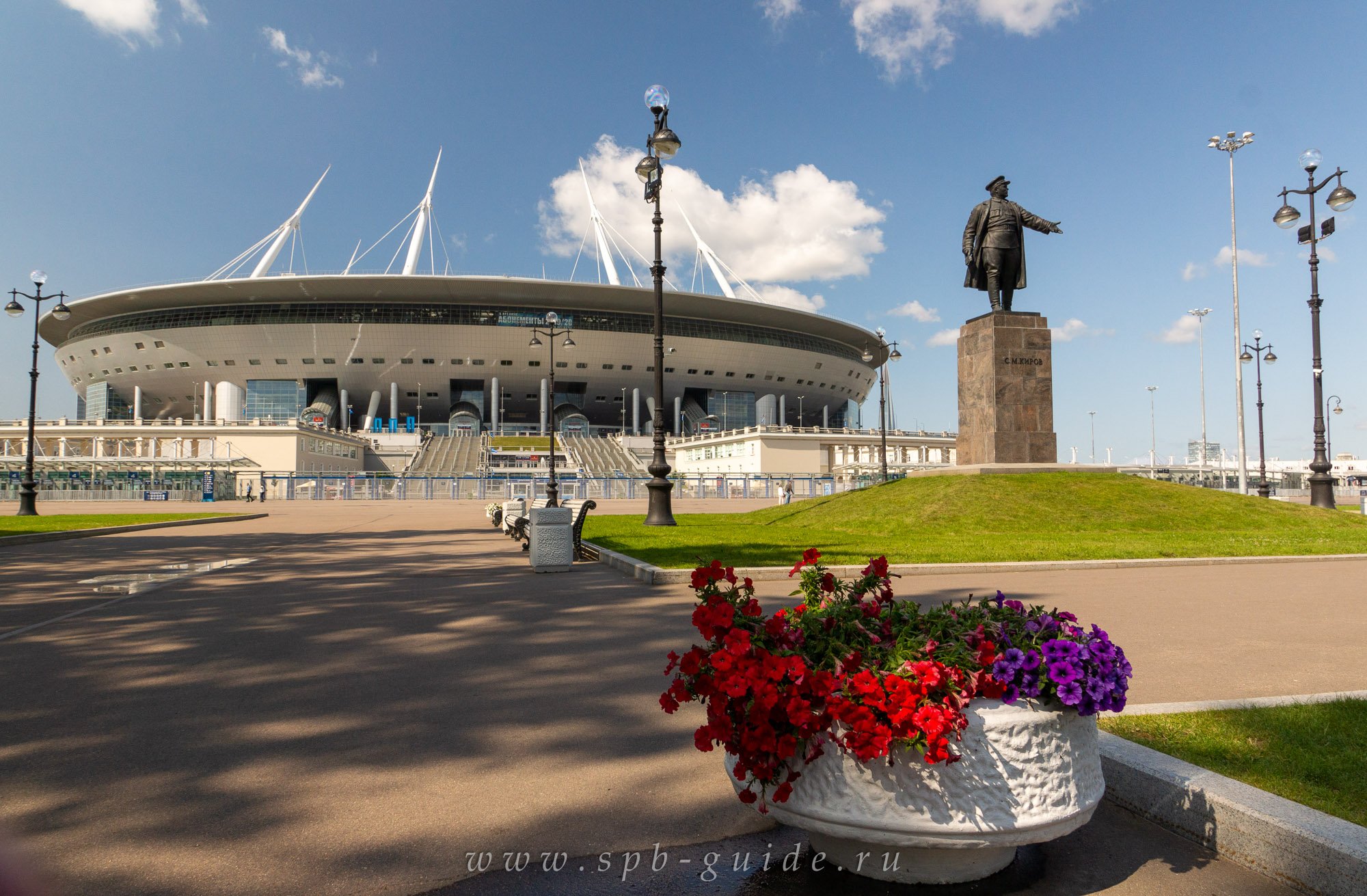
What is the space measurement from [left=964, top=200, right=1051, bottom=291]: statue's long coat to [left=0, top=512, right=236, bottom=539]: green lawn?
76.4ft

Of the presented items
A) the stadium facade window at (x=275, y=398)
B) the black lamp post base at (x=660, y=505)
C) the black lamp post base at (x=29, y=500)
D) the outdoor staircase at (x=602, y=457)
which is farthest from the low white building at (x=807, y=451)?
the black lamp post base at (x=660, y=505)

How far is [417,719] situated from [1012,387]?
1887 centimetres

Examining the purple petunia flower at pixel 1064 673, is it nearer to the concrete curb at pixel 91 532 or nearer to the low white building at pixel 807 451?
the concrete curb at pixel 91 532

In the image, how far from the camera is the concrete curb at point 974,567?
10523 mm

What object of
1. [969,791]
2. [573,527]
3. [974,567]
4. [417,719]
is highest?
[573,527]

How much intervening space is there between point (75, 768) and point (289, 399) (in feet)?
319

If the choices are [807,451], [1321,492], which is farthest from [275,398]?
[1321,492]

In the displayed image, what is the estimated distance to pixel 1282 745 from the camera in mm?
3658

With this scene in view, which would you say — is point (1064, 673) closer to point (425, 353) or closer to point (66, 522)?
point (66, 522)

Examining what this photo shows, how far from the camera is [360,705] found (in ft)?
16.3

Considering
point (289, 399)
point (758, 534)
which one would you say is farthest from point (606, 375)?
point (758, 534)

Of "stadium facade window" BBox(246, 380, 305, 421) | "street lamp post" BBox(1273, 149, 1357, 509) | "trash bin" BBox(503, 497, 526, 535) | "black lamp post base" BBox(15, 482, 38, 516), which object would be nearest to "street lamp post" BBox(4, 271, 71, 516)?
"black lamp post base" BBox(15, 482, 38, 516)

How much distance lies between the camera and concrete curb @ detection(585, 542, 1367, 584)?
10.5 m

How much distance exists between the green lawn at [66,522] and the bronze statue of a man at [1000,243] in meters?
23.3
